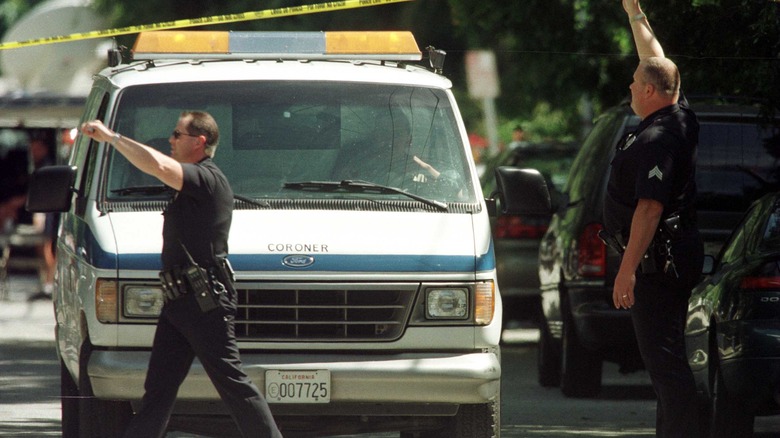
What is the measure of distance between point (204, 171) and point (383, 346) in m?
1.20

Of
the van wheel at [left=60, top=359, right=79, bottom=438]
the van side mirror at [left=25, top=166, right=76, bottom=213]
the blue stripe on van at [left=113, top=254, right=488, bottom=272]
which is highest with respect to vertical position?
the van side mirror at [left=25, top=166, right=76, bottom=213]

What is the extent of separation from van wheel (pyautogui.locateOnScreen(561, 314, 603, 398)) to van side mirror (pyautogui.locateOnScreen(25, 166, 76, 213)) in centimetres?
491

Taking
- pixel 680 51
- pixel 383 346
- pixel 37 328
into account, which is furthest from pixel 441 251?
pixel 37 328

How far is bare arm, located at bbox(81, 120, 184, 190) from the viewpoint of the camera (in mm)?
6852

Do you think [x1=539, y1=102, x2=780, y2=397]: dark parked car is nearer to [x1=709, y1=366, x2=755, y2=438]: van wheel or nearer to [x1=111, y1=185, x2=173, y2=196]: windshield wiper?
[x1=709, y1=366, x2=755, y2=438]: van wheel

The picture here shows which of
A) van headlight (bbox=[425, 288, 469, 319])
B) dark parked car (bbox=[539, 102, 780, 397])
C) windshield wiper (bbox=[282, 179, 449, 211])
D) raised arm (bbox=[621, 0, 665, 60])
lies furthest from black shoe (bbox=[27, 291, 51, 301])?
raised arm (bbox=[621, 0, 665, 60])

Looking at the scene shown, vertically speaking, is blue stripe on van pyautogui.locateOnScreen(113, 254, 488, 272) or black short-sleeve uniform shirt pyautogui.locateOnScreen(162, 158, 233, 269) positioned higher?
black short-sleeve uniform shirt pyautogui.locateOnScreen(162, 158, 233, 269)

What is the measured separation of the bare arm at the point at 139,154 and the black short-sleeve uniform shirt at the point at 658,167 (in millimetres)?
Answer: 2004

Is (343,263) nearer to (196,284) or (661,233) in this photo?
(196,284)

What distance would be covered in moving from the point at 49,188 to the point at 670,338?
2983 millimetres

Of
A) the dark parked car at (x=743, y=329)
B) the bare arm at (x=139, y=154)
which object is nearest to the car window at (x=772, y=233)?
the dark parked car at (x=743, y=329)

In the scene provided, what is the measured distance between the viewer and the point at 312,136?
840cm

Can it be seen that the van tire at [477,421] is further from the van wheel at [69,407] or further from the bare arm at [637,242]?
the van wheel at [69,407]

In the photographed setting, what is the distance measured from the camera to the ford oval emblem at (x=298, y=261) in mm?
7578
